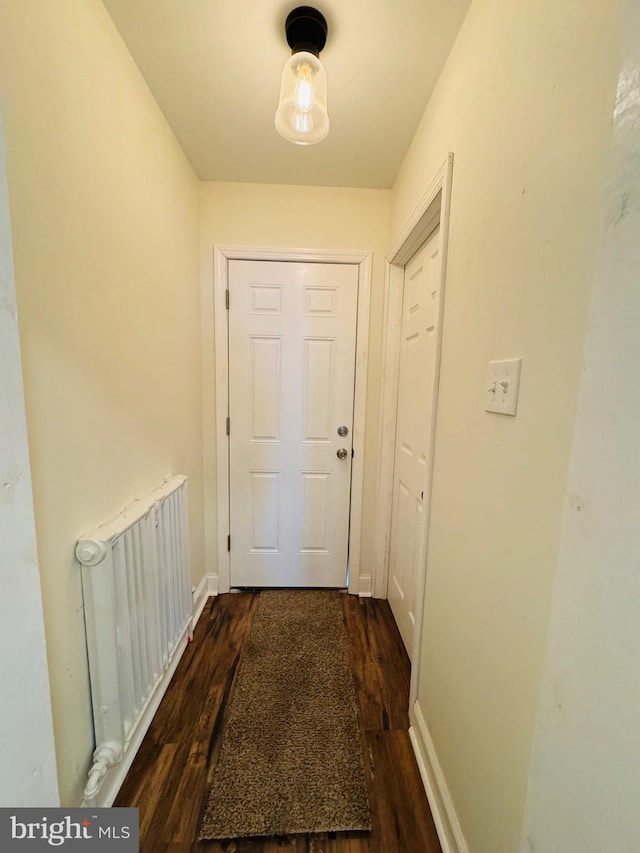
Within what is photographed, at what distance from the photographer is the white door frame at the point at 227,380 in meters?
1.81

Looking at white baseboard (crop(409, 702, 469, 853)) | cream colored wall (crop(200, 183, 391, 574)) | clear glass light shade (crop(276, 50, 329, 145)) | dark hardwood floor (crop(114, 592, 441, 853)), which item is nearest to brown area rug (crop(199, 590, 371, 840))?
dark hardwood floor (crop(114, 592, 441, 853))

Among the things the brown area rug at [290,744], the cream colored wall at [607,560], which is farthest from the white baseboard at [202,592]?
the cream colored wall at [607,560]

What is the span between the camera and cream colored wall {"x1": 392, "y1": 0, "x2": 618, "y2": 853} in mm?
548

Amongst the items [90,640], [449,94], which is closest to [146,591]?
[90,640]

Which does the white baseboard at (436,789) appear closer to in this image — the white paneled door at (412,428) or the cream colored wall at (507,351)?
the cream colored wall at (507,351)

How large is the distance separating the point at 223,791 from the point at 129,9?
242 cm

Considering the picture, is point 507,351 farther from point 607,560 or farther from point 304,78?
point 304,78

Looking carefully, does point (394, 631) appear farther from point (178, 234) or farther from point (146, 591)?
point (178, 234)

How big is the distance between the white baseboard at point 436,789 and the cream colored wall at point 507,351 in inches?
1.6

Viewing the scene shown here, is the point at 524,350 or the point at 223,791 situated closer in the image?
the point at 524,350

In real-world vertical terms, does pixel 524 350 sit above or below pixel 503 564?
above

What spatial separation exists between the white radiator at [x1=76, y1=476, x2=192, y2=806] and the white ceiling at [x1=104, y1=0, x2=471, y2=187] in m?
1.55

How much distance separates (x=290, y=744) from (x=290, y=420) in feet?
4.65

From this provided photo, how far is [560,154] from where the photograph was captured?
1.89 feet
